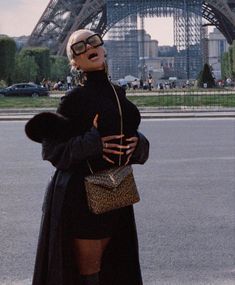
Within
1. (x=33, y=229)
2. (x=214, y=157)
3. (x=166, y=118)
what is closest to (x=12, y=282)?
(x=33, y=229)

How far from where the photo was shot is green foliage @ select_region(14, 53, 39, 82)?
2173 inches

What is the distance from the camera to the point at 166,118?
22.9 m

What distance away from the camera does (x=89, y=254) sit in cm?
320

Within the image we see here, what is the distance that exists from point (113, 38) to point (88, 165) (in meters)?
86.0

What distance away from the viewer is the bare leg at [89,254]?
3168 mm

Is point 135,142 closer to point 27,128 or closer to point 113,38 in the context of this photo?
point 27,128

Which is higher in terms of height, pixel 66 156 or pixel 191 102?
pixel 66 156

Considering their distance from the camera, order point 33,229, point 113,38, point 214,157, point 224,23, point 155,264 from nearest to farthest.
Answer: point 155,264 < point 33,229 < point 214,157 < point 224,23 < point 113,38

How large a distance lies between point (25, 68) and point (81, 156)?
178 feet

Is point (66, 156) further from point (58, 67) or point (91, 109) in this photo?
point (58, 67)

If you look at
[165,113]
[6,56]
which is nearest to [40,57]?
[6,56]

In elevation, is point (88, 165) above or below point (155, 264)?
above

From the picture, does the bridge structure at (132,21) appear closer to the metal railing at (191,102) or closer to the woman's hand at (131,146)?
the metal railing at (191,102)

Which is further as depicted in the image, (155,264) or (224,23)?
(224,23)
